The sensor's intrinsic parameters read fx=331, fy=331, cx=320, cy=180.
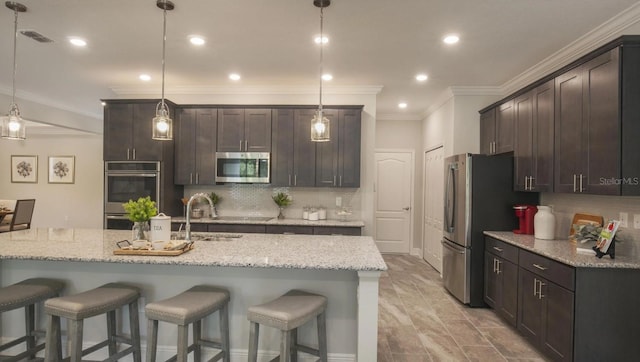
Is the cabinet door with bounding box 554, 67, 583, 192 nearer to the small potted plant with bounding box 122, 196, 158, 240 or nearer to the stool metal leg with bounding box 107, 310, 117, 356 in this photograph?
the small potted plant with bounding box 122, 196, 158, 240

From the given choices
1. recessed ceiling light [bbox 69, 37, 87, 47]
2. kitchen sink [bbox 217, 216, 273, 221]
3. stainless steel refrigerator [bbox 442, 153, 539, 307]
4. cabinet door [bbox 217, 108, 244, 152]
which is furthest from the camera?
cabinet door [bbox 217, 108, 244, 152]

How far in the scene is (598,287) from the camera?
7.67 feet

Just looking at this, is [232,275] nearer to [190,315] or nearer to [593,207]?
[190,315]

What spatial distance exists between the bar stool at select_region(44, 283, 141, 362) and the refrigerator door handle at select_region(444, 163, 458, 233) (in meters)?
3.52

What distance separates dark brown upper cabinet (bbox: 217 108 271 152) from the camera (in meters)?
4.53

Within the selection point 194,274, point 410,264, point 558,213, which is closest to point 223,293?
point 194,274

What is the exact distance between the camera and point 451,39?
3137 millimetres

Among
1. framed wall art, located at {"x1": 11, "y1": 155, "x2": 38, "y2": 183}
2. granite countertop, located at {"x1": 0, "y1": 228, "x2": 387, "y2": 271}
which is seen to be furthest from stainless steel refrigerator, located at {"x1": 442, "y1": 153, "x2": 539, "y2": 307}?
framed wall art, located at {"x1": 11, "y1": 155, "x2": 38, "y2": 183}

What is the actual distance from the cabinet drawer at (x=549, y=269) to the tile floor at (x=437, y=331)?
725mm

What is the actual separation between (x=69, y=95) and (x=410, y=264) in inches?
255

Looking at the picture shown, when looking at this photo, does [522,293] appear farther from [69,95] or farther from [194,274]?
[69,95]

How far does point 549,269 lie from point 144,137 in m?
4.67

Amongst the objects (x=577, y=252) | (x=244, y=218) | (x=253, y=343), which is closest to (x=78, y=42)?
(x=244, y=218)

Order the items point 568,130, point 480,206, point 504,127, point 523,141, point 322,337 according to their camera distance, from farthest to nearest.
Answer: point 504,127, point 480,206, point 523,141, point 568,130, point 322,337
